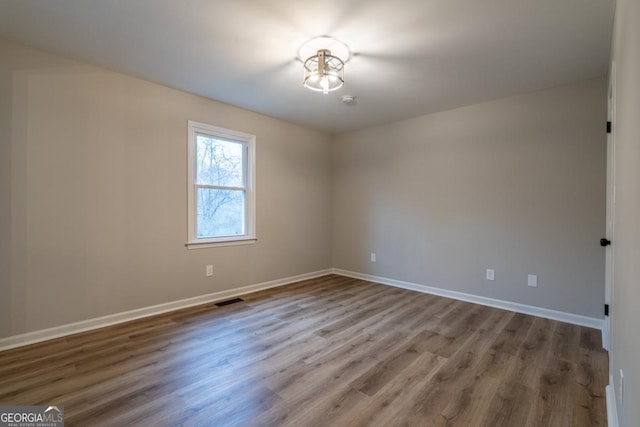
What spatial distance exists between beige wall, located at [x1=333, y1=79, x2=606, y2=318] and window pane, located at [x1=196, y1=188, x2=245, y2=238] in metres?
2.00

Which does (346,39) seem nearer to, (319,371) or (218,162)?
(218,162)

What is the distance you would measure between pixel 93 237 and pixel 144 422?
1950 millimetres

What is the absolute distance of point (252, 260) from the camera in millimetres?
4109

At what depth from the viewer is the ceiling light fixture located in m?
2.39

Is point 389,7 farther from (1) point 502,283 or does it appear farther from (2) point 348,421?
(1) point 502,283

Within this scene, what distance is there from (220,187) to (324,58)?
213 cm

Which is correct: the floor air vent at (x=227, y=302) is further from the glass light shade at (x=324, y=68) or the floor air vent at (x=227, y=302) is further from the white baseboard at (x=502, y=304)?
the glass light shade at (x=324, y=68)

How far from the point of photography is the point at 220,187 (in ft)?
12.4

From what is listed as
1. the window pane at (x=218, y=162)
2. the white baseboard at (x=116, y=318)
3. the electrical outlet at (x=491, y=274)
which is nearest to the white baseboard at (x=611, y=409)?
the electrical outlet at (x=491, y=274)

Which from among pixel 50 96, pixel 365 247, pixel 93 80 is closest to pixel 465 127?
pixel 365 247

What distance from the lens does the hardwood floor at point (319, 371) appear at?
1.66 m

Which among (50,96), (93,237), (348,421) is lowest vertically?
(348,421)

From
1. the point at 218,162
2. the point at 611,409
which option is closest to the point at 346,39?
the point at 218,162

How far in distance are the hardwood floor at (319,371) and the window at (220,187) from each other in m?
1.05
